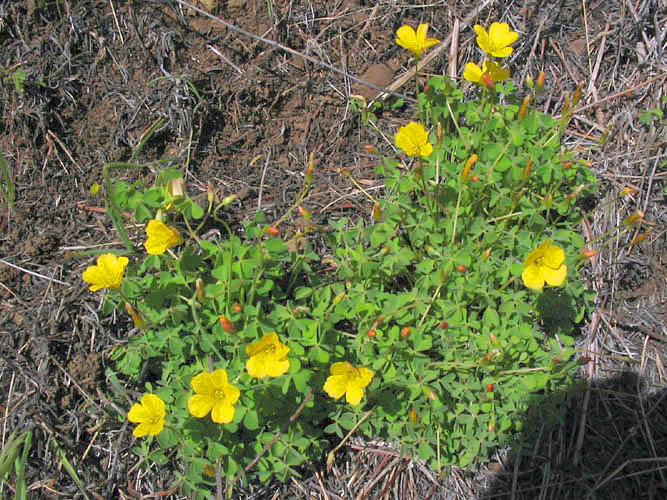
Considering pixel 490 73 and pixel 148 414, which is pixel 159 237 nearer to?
pixel 148 414

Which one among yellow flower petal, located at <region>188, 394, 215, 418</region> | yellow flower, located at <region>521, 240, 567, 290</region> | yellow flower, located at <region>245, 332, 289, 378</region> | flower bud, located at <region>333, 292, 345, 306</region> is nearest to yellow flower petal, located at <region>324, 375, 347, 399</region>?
yellow flower, located at <region>245, 332, 289, 378</region>

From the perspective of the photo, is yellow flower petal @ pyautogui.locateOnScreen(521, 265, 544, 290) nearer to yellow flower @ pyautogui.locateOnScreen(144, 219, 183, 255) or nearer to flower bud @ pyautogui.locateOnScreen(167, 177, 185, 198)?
yellow flower @ pyautogui.locateOnScreen(144, 219, 183, 255)

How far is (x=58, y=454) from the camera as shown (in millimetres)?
3004

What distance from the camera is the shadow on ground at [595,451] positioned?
2.99 metres

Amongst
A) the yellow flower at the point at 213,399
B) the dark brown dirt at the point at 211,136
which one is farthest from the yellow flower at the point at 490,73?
the yellow flower at the point at 213,399

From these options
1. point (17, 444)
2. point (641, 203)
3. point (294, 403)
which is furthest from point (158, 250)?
point (641, 203)

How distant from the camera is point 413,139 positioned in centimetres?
289

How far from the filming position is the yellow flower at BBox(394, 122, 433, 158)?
2.86 m

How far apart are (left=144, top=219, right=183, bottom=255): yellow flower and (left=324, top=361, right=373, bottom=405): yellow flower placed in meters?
1.00

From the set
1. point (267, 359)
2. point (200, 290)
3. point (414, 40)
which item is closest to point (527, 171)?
point (414, 40)

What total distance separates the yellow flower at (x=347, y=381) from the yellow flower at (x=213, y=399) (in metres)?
0.43

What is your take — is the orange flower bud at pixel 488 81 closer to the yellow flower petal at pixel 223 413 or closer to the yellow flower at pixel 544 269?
the yellow flower at pixel 544 269

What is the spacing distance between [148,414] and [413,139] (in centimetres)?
189

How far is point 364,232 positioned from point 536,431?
1.47 metres
